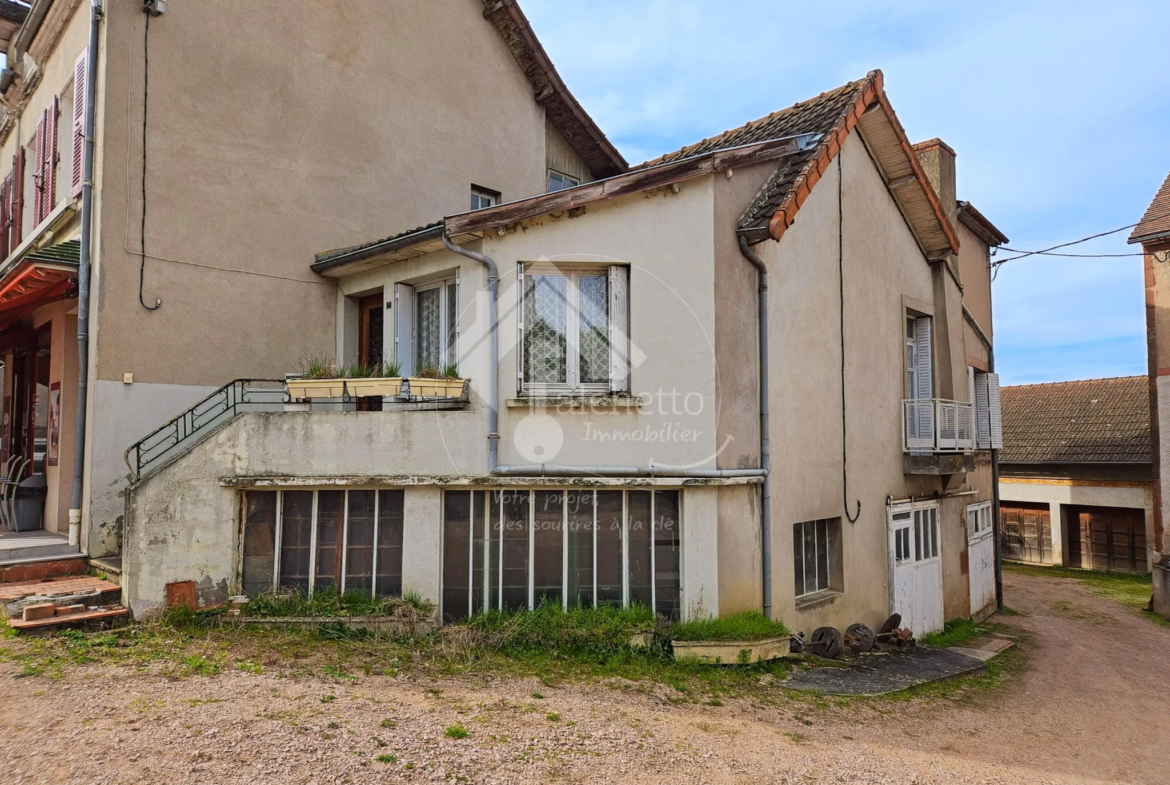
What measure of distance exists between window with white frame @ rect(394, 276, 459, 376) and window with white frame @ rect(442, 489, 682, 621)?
2.08 metres

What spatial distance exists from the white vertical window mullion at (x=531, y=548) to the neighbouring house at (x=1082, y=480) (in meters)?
19.2

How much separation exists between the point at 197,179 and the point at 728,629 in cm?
915

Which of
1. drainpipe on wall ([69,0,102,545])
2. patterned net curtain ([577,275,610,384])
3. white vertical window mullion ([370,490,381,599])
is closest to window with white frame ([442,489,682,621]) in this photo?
white vertical window mullion ([370,490,381,599])

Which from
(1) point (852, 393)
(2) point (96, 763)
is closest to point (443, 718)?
(2) point (96, 763)

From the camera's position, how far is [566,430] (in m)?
8.86

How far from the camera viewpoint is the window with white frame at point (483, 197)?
553 inches

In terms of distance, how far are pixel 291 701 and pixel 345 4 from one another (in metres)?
10.5

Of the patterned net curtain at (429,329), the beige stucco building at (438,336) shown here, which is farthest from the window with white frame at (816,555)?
the patterned net curtain at (429,329)

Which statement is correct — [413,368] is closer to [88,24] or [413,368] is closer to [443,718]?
[443,718]

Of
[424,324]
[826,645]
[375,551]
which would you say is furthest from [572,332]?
[826,645]

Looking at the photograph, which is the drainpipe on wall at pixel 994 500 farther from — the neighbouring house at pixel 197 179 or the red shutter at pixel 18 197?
the red shutter at pixel 18 197

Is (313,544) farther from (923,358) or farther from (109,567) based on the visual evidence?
(923,358)

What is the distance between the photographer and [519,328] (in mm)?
8977

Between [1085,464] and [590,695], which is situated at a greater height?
[1085,464]
